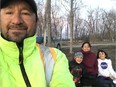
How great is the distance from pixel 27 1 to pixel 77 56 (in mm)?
4831

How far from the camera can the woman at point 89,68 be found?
21.4 feet

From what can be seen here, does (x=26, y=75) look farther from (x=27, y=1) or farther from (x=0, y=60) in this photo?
(x=27, y=1)

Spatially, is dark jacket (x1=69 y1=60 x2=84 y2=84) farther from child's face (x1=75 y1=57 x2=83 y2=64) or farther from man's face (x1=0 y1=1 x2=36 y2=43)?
man's face (x1=0 y1=1 x2=36 y2=43)

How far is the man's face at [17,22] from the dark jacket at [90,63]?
17.0 feet

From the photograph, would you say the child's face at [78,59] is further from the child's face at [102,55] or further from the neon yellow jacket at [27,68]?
the neon yellow jacket at [27,68]

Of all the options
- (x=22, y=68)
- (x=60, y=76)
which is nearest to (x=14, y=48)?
(x=22, y=68)

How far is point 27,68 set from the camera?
155 cm

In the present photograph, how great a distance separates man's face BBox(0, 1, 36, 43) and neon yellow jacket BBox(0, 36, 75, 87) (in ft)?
0.10

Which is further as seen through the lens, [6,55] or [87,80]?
[87,80]

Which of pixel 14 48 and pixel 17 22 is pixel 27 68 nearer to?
pixel 14 48

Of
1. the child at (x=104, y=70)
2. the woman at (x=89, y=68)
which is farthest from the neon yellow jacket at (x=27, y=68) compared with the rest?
the child at (x=104, y=70)

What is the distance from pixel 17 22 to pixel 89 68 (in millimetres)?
5330

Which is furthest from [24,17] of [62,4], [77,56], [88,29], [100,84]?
[88,29]

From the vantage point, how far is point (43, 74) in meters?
1.56
